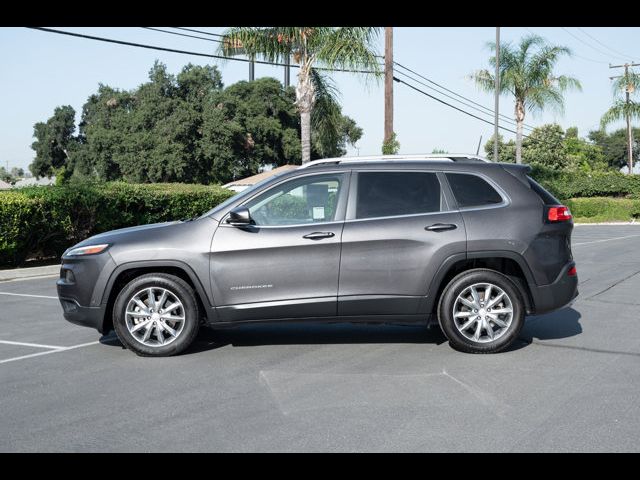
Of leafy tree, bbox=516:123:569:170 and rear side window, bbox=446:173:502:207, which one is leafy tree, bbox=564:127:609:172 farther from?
rear side window, bbox=446:173:502:207

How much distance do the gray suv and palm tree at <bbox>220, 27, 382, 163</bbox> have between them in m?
17.1

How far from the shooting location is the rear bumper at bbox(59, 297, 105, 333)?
23.2 feet

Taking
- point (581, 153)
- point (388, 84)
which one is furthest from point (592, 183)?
point (581, 153)

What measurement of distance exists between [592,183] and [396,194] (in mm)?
40740

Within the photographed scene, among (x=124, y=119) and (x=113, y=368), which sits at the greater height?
(x=124, y=119)

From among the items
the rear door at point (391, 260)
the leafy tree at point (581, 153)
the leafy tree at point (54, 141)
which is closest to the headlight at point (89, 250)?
the rear door at point (391, 260)

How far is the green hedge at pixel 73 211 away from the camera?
15570 mm

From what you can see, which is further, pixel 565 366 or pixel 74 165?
pixel 74 165

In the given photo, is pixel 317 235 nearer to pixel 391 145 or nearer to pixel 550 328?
pixel 550 328

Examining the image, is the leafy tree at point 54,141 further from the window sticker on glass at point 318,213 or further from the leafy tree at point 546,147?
the window sticker on glass at point 318,213

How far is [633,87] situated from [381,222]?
50.9 meters
